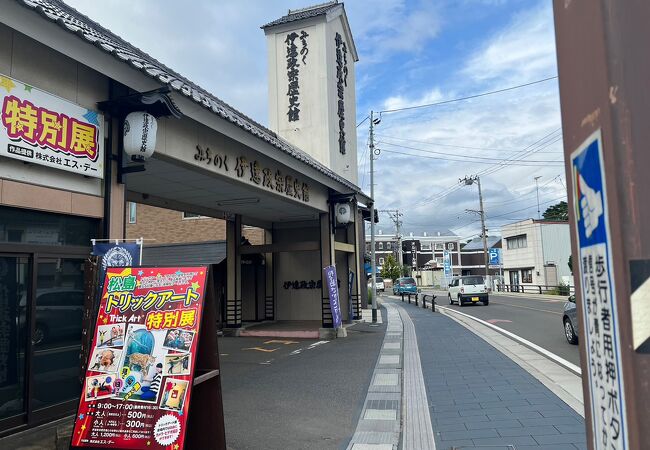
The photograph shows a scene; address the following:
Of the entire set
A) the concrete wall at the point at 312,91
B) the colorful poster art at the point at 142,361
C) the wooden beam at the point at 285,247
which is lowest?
the colorful poster art at the point at 142,361

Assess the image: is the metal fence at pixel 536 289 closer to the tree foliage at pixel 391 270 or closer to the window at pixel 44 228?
the tree foliage at pixel 391 270

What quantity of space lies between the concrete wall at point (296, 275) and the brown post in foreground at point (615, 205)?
1602cm

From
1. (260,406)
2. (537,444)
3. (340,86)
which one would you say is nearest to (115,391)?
(260,406)

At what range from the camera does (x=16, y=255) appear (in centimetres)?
510

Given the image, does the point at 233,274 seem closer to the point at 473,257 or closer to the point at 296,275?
the point at 296,275

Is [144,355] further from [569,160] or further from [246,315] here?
[246,315]

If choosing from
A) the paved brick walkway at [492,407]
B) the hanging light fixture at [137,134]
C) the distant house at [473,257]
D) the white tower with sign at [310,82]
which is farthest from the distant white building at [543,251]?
the distant house at [473,257]

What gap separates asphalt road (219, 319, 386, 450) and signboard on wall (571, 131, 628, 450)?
3946mm

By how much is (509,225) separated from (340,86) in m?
31.5

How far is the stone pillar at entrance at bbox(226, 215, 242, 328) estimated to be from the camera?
15766mm

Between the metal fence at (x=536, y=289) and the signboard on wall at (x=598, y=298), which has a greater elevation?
the signboard on wall at (x=598, y=298)

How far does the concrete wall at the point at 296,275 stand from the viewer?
58.7ft

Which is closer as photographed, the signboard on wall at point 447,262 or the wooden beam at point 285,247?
the wooden beam at point 285,247

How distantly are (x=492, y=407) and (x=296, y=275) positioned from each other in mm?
12324
